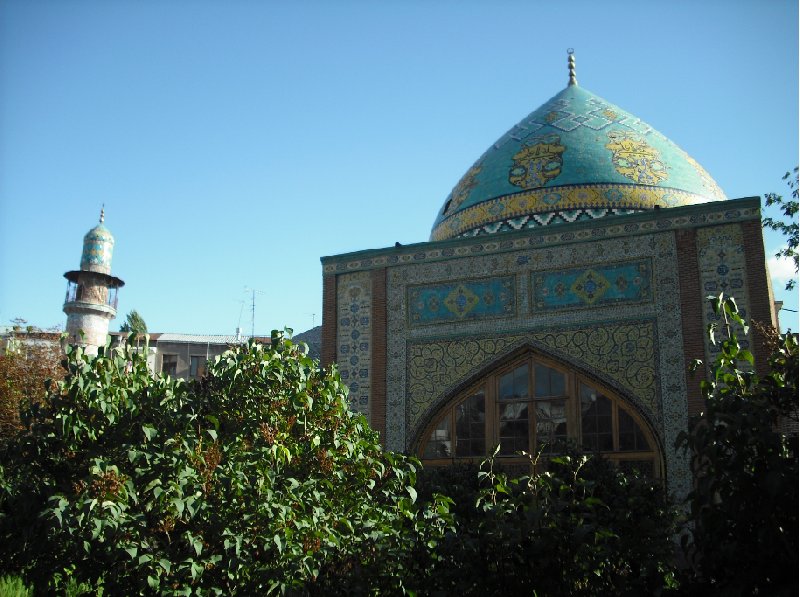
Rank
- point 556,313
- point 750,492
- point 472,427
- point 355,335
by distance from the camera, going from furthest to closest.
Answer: point 355,335, point 472,427, point 556,313, point 750,492

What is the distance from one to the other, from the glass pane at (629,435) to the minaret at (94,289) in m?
14.5

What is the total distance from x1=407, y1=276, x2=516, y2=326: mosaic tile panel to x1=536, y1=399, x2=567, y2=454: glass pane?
115cm

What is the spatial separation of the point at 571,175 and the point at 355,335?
11.8 feet

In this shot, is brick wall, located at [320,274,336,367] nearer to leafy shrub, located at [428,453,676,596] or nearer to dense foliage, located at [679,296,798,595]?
leafy shrub, located at [428,453,676,596]

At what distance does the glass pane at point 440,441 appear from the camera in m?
9.77

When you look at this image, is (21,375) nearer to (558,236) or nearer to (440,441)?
(440,441)

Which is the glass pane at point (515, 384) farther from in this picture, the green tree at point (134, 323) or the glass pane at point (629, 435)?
the green tree at point (134, 323)

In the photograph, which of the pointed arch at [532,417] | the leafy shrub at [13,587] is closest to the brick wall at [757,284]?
the pointed arch at [532,417]

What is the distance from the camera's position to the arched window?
893 centimetres

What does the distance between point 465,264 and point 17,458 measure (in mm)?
6432

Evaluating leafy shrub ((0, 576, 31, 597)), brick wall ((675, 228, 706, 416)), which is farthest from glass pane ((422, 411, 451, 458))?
leafy shrub ((0, 576, 31, 597))

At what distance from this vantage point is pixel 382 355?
10312 millimetres

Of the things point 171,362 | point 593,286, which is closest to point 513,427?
point 593,286

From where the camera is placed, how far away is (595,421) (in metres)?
9.09
